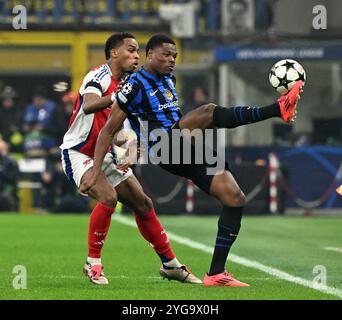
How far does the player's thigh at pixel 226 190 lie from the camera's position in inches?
393

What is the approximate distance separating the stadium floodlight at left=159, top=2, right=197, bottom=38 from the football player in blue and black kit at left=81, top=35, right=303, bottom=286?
16.8 metres

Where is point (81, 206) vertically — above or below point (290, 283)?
below

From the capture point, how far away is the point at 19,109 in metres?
30.1

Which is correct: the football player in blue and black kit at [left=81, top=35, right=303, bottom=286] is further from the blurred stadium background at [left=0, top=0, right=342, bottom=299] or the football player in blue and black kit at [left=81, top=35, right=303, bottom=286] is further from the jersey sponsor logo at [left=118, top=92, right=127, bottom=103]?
the blurred stadium background at [left=0, top=0, right=342, bottom=299]

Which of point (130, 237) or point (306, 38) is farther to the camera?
point (306, 38)

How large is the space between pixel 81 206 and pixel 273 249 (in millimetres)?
10503

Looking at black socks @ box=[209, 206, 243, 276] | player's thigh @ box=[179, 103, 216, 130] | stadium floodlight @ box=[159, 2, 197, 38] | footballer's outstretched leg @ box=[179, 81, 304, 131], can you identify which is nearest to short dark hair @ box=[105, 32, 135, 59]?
footballer's outstretched leg @ box=[179, 81, 304, 131]

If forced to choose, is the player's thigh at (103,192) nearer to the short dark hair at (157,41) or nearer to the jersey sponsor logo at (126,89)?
the jersey sponsor logo at (126,89)

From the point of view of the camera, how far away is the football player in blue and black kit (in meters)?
9.99

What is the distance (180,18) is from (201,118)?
17.7 metres

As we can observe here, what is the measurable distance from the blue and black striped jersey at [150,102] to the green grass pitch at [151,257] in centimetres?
135

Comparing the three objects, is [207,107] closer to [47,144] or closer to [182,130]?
[182,130]

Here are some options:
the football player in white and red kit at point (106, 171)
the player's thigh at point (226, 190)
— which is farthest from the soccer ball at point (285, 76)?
the football player in white and red kit at point (106, 171)
